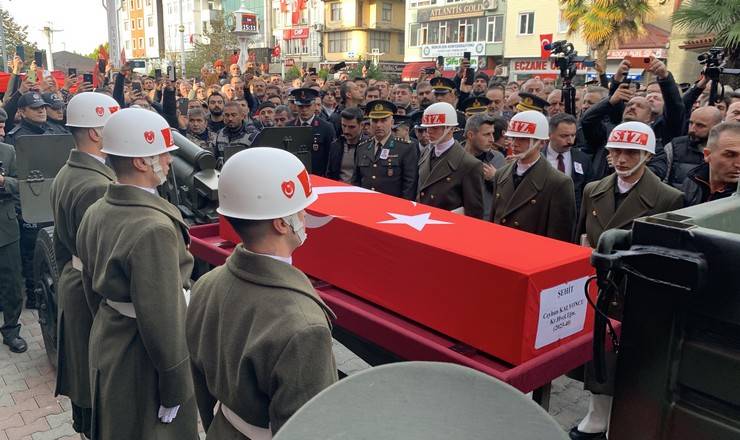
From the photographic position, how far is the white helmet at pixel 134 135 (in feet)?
8.83

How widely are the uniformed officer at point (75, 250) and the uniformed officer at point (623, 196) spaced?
2990 millimetres

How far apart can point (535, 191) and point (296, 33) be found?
56.9 meters

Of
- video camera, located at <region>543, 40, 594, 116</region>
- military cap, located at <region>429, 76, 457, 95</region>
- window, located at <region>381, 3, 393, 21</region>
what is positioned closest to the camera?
video camera, located at <region>543, 40, 594, 116</region>

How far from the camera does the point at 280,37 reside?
59.8 metres

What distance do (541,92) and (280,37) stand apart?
5449 centimetres

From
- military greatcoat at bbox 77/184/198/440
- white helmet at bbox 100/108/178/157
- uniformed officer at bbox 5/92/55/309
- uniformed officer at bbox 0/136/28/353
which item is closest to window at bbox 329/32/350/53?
uniformed officer at bbox 5/92/55/309

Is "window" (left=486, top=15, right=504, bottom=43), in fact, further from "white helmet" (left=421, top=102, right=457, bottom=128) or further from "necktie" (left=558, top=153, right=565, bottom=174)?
"white helmet" (left=421, top=102, right=457, bottom=128)

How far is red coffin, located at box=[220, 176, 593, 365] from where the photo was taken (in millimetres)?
2248

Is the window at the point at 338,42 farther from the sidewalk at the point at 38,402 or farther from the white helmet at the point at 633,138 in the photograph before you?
the white helmet at the point at 633,138

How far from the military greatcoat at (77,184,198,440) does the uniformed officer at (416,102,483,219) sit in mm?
2732

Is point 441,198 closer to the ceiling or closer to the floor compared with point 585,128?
closer to the floor

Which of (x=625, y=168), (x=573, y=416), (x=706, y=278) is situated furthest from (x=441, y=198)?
(x=706, y=278)

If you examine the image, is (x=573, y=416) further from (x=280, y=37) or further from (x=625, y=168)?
(x=280, y=37)

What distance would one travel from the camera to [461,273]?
2.40 m
